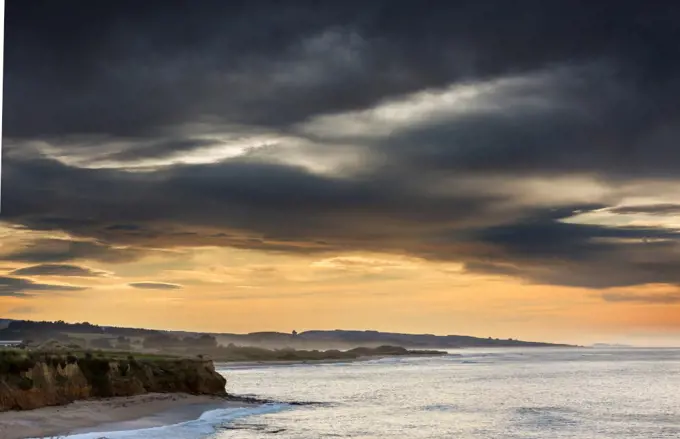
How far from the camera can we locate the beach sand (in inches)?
1269

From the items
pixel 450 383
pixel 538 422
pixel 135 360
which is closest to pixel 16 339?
pixel 450 383

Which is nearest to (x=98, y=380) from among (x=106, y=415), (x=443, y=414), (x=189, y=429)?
(x=106, y=415)

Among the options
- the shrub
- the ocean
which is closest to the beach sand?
the shrub

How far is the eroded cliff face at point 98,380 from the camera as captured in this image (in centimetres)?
3756

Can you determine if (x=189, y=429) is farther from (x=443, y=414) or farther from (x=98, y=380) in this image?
(x=443, y=414)

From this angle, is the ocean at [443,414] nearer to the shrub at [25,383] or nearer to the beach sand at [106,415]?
the beach sand at [106,415]

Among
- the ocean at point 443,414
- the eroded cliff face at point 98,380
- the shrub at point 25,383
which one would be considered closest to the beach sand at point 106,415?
the eroded cliff face at point 98,380

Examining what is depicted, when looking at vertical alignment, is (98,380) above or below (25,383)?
below

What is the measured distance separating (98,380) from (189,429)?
10.2 meters

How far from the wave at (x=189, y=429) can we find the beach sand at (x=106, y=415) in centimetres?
68

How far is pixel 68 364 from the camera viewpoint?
140ft

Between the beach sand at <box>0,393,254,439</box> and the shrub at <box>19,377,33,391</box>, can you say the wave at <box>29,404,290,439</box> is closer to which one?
the beach sand at <box>0,393,254,439</box>

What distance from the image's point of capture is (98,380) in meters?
45.2

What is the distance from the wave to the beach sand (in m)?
0.68
